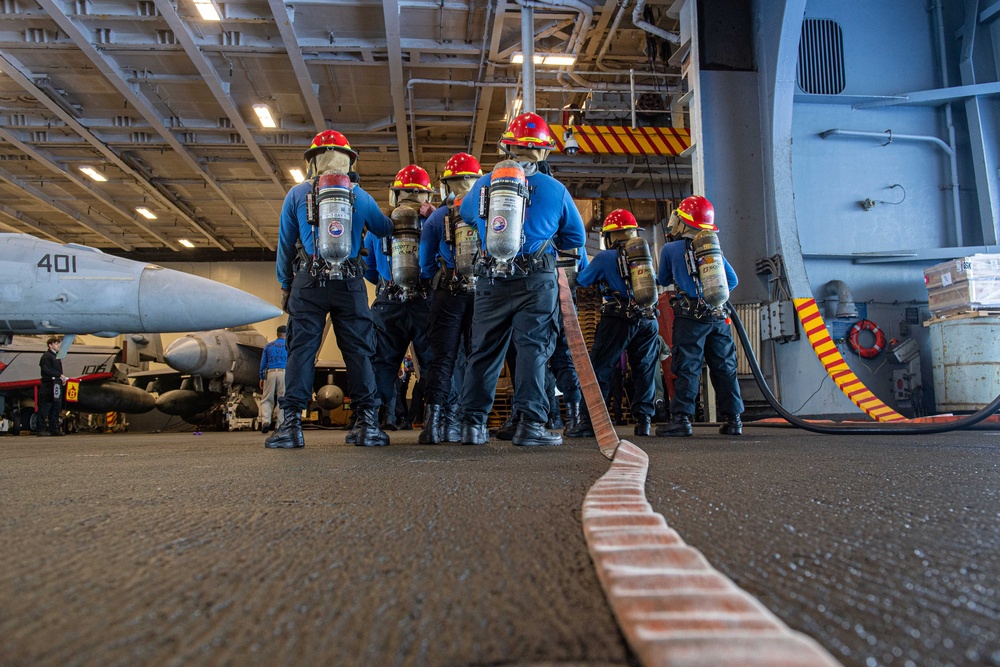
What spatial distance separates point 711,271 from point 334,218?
267 cm

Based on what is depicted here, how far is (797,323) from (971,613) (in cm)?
656

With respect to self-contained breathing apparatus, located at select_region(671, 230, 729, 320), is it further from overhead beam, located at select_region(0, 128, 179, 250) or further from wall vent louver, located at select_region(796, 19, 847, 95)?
overhead beam, located at select_region(0, 128, 179, 250)

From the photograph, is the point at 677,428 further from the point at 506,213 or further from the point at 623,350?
the point at 506,213

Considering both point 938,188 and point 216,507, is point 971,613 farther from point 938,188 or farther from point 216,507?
point 938,188

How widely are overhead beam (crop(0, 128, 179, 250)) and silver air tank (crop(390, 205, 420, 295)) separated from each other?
9.83 m

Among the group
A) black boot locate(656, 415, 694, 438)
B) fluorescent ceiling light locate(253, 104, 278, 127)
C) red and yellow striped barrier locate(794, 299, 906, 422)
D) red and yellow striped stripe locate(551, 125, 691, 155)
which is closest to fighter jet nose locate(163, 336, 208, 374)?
fluorescent ceiling light locate(253, 104, 278, 127)

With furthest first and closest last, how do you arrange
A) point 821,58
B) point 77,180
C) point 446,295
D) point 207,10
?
1. point 77,180
2. point 207,10
3. point 821,58
4. point 446,295

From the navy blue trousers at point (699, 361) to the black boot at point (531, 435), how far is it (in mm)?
1673

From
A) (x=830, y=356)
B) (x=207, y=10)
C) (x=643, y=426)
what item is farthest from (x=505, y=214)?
(x=207, y=10)

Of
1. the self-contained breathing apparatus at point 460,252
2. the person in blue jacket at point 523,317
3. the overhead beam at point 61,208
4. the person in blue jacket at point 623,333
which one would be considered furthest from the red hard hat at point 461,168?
the overhead beam at point 61,208

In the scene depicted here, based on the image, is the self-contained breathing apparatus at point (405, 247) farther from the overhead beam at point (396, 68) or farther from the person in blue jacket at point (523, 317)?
the overhead beam at point (396, 68)

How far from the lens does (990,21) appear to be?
7.58 meters

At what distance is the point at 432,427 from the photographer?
3.89m

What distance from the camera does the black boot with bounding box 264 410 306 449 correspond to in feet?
11.8
